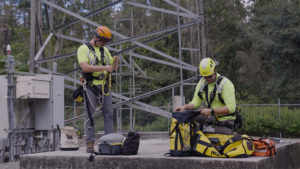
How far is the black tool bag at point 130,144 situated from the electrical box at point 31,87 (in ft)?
17.1

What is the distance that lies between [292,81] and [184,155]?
25.3m

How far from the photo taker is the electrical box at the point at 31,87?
11.2 m

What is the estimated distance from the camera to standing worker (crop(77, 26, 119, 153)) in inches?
284

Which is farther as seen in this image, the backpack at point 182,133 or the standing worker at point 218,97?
the standing worker at point 218,97

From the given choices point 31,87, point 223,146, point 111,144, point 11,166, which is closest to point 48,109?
point 31,87

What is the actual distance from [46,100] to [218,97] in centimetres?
651

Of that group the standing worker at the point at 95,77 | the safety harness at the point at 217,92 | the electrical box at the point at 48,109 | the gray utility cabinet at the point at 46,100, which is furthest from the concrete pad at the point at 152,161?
the electrical box at the point at 48,109

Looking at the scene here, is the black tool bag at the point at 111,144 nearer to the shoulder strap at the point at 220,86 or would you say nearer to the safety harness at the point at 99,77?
the safety harness at the point at 99,77

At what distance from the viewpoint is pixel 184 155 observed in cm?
626

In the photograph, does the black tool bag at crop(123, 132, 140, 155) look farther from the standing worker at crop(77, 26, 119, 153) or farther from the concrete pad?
the standing worker at crop(77, 26, 119, 153)

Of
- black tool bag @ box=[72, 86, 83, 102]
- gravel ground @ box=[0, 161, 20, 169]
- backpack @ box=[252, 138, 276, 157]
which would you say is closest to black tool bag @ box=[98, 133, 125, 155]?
black tool bag @ box=[72, 86, 83, 102]

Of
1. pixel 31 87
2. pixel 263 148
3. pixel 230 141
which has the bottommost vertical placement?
pixel 263 148

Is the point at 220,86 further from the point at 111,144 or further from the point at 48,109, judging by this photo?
the point at 48,109

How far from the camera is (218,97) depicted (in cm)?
676
